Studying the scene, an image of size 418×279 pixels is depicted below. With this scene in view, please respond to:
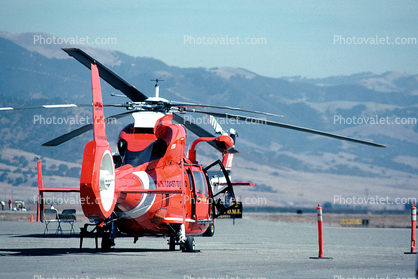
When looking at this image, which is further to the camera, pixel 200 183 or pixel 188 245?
pixel 200 183

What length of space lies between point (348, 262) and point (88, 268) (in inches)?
277

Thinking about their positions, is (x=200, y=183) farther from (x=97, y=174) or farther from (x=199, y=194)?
(x=97, y=174)

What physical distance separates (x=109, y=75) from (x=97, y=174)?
3603mm

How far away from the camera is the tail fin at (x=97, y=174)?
538 inches

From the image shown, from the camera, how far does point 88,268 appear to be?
13.5 meters

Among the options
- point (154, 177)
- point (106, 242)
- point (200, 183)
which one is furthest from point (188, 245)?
point (154, 177)

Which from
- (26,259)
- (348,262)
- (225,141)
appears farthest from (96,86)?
(348,262)

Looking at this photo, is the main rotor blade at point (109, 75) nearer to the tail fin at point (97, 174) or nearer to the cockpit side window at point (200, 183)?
the tail fin at point (97, 174)

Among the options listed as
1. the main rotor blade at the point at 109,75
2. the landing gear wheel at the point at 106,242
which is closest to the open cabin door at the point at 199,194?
the landing gear wheel at the point at 106,242

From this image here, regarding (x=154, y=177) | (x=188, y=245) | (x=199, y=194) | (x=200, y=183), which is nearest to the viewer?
(x=154, y=177)

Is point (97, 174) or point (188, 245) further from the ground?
point (97, 174)

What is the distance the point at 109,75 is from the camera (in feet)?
53.5

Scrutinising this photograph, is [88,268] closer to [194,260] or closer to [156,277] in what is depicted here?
[156,277]

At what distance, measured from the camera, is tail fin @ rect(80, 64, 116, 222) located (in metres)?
13.7
